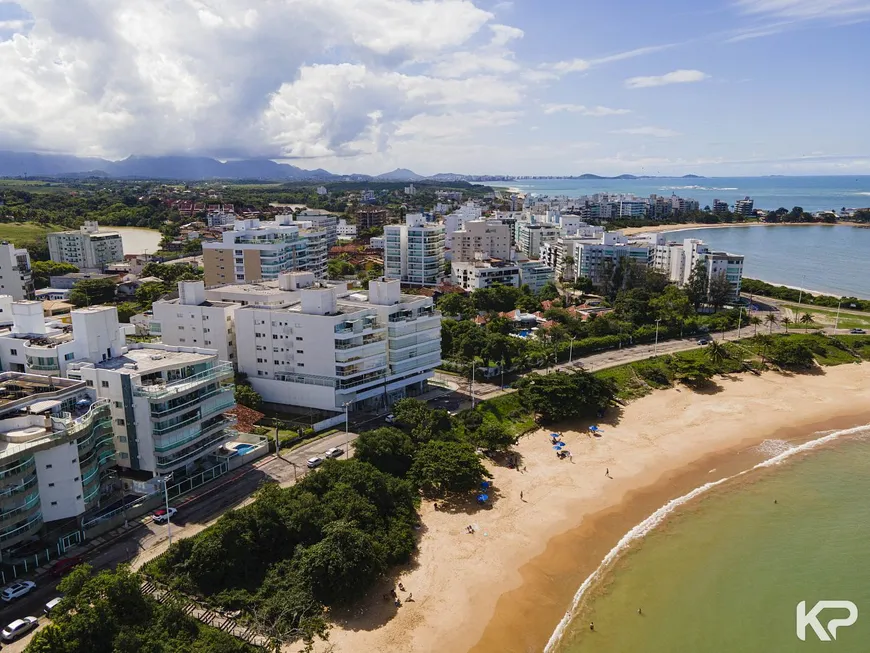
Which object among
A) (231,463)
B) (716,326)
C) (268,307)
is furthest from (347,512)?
(716,326)

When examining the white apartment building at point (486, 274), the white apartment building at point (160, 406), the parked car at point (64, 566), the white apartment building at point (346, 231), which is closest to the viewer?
the parked car at point (64, 566)

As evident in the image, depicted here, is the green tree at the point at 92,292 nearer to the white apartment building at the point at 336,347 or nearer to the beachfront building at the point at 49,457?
the white apartment building at the point at 336,347

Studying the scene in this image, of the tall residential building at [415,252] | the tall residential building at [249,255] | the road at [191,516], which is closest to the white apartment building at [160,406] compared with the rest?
the road at [191,516]

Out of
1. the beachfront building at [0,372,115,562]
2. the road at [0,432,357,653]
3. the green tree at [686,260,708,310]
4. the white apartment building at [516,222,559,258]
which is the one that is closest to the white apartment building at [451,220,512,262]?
the white apartment building at [516,222,559,258]

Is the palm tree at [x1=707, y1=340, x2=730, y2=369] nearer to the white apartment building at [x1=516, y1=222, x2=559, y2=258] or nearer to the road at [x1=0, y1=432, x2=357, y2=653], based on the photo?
the road at [x1=0, y1=432, x2=357, y2=653]

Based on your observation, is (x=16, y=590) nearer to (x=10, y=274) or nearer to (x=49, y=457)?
(x=49, y=457)

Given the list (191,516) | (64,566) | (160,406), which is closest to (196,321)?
(160,406)

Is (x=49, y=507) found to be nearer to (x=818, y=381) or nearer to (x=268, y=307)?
(x=268, y=307)
